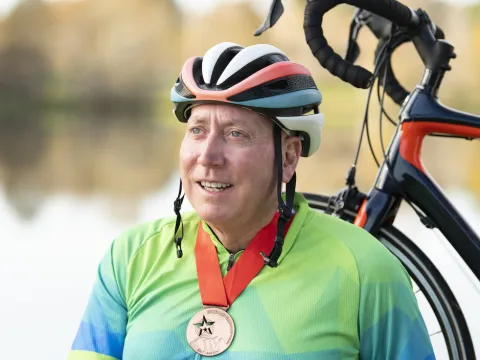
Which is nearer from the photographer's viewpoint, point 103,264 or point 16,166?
point 103,264

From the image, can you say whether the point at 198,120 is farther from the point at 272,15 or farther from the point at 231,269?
the point at 272,15

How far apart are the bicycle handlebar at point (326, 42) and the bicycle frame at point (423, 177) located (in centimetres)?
29

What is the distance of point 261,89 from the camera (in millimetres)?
1979

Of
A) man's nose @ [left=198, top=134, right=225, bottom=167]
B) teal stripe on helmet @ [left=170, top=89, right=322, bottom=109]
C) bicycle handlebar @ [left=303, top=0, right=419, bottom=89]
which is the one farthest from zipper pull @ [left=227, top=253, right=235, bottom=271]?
bicycle handlebar @ [left=303, top=0, right=419, bottom=89]

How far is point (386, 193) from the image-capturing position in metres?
3.02

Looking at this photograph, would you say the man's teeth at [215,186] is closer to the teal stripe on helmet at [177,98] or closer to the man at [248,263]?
the man at [248,263]

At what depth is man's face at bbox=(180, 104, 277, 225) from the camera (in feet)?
6.44

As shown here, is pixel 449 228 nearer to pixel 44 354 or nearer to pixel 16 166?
pixel 44 354

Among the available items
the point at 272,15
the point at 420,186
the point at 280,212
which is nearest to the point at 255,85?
the point at 280,212

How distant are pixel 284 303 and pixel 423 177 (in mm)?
1189

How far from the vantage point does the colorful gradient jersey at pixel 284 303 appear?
1.92 m

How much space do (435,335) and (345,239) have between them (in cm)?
132

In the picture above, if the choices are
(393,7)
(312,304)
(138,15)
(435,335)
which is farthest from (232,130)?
(138,15)

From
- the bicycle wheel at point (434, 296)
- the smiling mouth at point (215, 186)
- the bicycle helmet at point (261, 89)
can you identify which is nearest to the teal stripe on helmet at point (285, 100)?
the bicycle helmet at point (261, 89)
